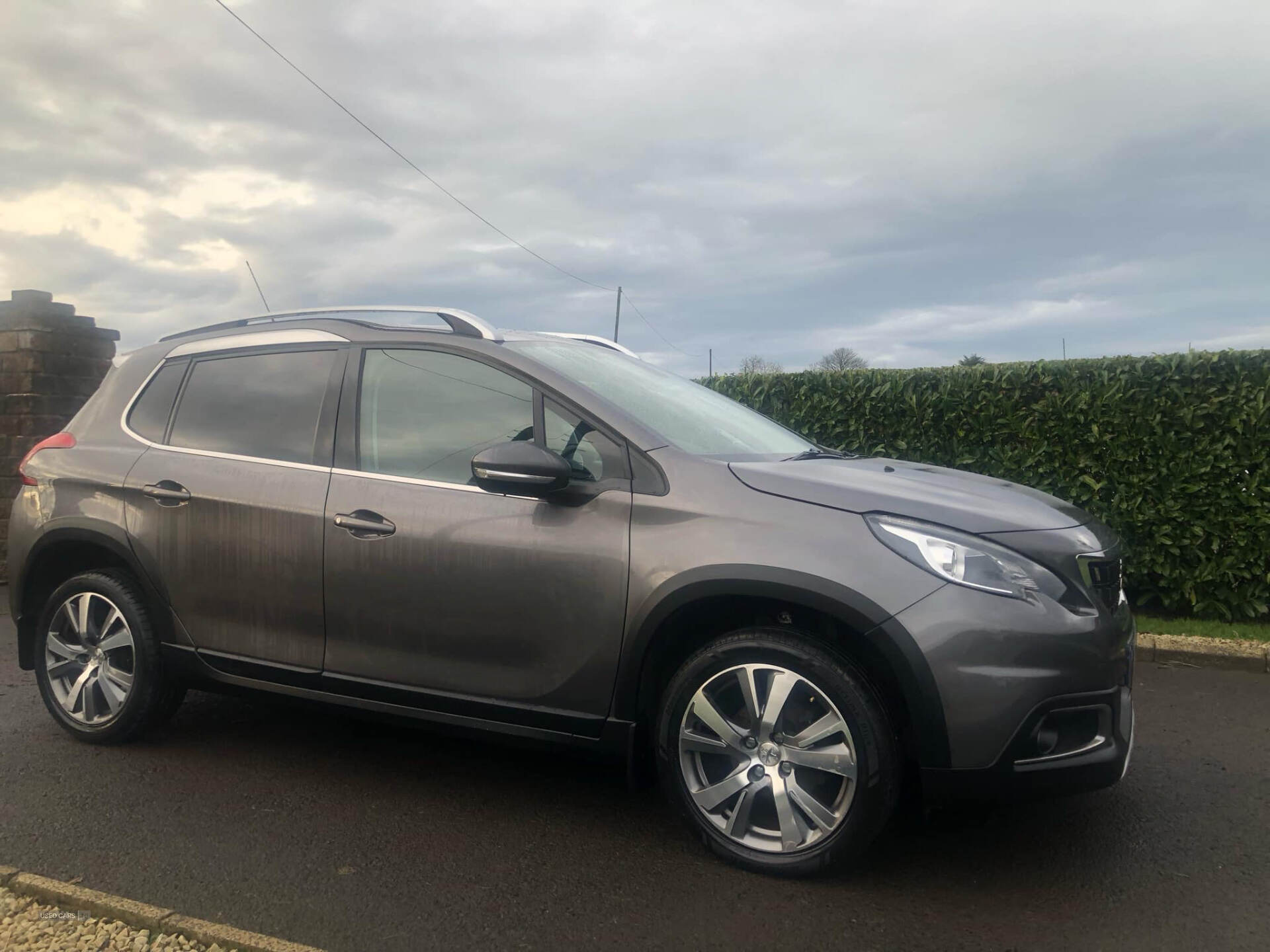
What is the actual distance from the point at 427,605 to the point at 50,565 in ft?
6.84

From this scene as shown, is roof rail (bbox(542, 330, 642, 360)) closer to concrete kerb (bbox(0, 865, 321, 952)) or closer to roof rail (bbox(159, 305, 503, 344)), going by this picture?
roof rail (bbox(159, 305, 503, 344))

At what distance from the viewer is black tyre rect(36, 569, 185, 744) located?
414 centimetres

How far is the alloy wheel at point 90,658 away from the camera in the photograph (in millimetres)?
4211

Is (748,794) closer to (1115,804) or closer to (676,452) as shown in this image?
(676,452)

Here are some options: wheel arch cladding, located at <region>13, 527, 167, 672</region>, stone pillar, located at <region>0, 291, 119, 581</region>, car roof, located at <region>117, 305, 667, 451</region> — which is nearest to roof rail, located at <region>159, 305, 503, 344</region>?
car roof, located at <region>117, 305, 667, 451</region>

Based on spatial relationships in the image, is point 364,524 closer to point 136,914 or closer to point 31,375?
point 136,914

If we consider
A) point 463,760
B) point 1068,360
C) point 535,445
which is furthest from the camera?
point 1068,360

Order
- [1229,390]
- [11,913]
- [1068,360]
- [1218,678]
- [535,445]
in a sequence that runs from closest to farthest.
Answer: [11,913] → [535,445] → [1218,678] → [1229,390] → [1068,360]

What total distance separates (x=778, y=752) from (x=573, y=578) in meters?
0.83

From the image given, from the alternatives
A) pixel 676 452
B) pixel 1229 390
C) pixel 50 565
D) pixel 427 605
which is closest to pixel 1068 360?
pixel 1229 390

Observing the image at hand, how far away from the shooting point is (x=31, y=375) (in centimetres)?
942

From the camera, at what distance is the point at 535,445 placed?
10.7ft

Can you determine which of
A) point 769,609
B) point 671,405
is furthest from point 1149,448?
point 769,609

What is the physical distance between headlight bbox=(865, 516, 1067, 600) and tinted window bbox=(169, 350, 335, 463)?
2.23 meters
